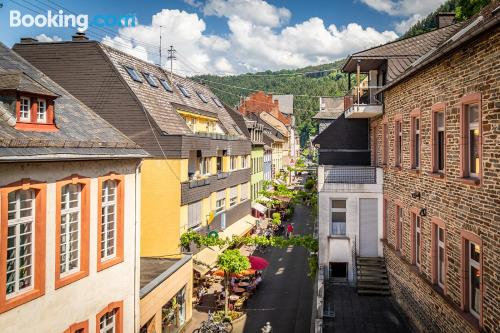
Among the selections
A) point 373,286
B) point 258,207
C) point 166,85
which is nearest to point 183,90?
point 166,85

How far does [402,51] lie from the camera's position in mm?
19297

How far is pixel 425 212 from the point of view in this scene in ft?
43.5

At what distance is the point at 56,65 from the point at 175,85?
8904 millimetres

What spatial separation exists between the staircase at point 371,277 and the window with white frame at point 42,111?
13.7m

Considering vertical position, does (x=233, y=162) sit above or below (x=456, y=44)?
below

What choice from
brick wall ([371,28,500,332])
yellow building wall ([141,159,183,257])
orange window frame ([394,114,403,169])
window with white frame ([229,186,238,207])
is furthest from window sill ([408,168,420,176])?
window with white frame ([229,186,238,207])

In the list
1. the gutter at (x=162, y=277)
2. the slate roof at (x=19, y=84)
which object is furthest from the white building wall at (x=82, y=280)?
the slate roof at (x=19, y=84)

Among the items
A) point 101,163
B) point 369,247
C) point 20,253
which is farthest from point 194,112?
point 20,253

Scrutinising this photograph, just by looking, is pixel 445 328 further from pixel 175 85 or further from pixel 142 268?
pixel 175 85

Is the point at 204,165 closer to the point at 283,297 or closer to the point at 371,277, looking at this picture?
the point at 283,297

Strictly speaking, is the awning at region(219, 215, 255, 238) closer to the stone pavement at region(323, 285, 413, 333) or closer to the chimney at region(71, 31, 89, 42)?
the stone pavement at region(323, 285, 413, 333)

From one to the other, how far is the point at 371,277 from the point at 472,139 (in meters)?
10.0

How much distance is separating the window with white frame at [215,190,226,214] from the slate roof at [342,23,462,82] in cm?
1325

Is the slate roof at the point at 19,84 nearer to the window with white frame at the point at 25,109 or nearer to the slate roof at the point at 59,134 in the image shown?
the slate roof at the point at 59,134
